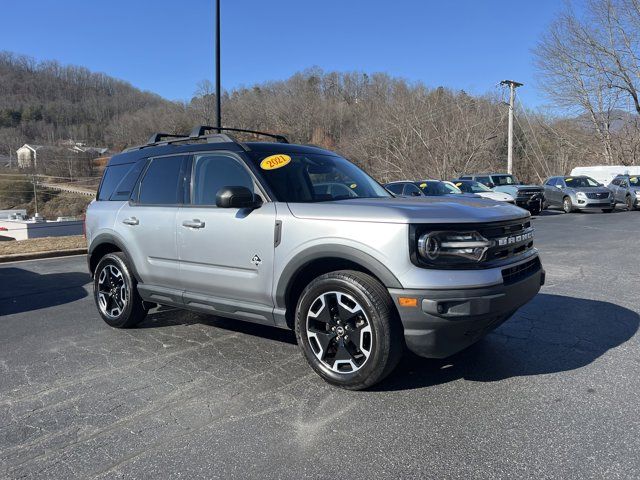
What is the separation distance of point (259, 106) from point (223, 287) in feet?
168

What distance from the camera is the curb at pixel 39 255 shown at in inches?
388

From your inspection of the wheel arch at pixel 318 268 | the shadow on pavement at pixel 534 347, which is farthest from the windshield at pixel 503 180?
the wheel arch at pixel 318 268

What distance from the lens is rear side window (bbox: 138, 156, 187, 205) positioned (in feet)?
15.0

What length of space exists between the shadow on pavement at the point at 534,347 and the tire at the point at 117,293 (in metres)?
2.78

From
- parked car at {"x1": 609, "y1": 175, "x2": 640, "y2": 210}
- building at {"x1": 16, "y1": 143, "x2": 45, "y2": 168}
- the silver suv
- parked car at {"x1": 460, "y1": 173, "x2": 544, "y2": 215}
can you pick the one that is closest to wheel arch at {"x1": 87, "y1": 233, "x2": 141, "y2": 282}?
the silver suv

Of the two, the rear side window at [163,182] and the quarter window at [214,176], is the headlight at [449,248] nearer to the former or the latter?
the quarter window at [214,176]

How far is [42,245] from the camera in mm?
11406

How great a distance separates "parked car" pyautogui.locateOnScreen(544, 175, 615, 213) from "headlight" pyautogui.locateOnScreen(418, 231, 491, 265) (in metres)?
21.5

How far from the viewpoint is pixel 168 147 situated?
4.84m

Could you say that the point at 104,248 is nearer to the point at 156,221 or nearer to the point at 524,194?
the point at 156,221

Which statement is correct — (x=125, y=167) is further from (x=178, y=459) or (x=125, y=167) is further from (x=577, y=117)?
(x=577, y=117)

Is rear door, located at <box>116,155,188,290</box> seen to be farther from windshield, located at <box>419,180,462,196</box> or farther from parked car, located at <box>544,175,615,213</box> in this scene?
parked car, located at <box>544,175,615,213</box>

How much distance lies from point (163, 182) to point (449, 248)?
2945 mm

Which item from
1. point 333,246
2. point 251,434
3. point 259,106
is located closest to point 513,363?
point 333,246
